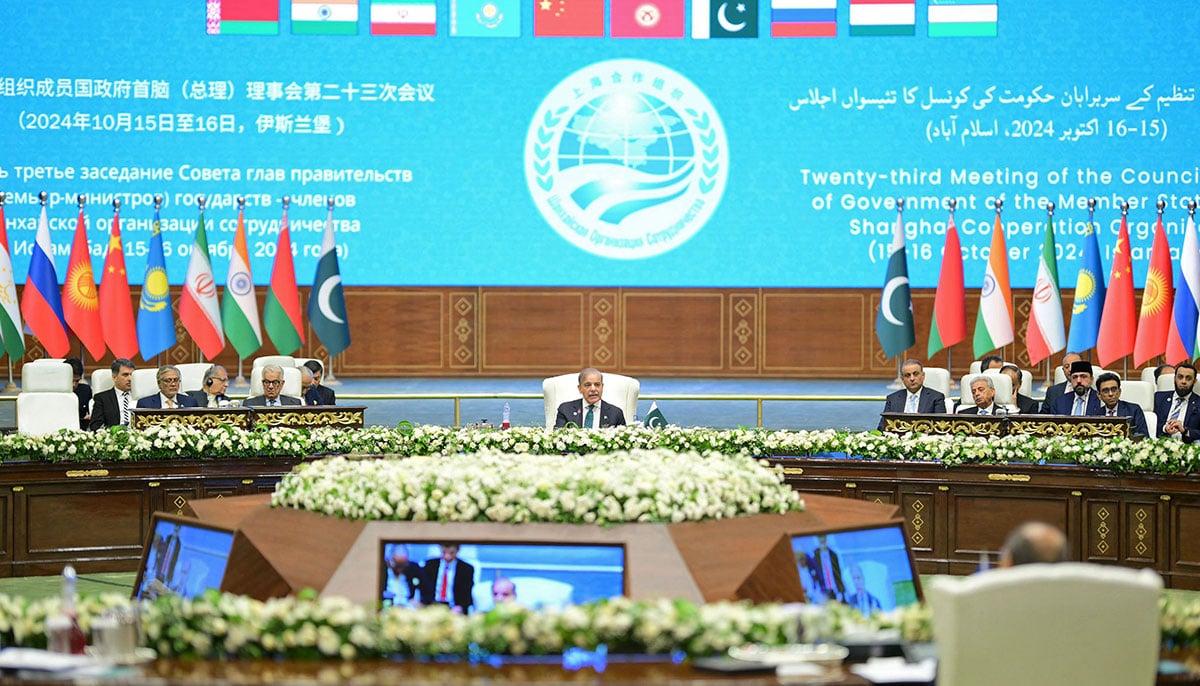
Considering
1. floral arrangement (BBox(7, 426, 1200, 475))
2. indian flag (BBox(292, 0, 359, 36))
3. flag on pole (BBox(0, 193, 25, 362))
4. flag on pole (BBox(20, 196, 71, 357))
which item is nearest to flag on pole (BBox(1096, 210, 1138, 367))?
floral arrangement (BBox(7, 426, 1200, 475))

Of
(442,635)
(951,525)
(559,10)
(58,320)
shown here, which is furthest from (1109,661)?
(559,10)

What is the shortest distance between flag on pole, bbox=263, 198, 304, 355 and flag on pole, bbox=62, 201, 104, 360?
1.68m

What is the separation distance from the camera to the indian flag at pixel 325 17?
15891 mm

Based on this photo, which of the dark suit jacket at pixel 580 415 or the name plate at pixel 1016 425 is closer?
the name plate at pixel 1016 425

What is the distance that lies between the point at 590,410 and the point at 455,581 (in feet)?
14.9

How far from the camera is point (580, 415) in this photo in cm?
958

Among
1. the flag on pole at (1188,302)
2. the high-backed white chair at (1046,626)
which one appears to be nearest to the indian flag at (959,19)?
the flag on pole at (1188,302)

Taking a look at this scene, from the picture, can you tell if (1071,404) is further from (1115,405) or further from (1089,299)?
(1089,299)

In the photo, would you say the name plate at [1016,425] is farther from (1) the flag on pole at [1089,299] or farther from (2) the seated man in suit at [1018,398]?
(1) the flag on pole at [1089,299]

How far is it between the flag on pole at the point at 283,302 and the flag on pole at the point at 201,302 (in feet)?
2.04

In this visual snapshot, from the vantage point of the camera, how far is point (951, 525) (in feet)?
27.8

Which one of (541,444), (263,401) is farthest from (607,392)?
(263,401)

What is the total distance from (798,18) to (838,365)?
4224 millimetres

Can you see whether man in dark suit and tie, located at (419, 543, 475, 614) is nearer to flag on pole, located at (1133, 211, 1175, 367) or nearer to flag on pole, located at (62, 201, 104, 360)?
flag on pole, located at (1133, 211, 1175, 367)
